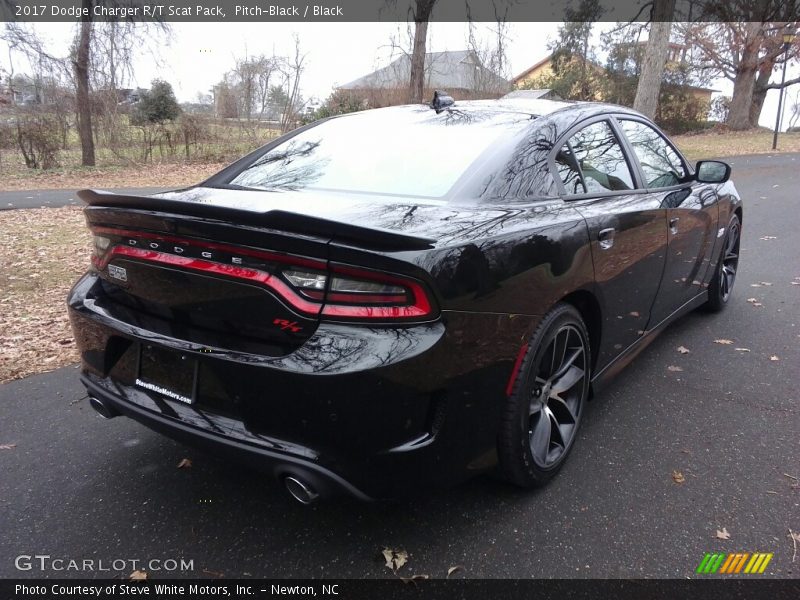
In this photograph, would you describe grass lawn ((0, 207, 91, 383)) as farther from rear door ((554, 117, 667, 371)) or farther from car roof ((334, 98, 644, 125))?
rear door ((554, 117, 667, 371))

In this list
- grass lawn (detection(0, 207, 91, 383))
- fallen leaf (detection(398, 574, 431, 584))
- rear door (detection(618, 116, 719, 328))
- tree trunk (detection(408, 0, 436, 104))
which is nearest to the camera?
fallen leaf (detection(398, 574, 431, 584))

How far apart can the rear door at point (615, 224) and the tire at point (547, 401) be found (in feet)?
0.93

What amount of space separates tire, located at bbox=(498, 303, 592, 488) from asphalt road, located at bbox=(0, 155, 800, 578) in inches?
6.0

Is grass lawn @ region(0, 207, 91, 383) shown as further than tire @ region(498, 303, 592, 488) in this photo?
Yes

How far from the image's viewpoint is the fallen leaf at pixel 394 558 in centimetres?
208

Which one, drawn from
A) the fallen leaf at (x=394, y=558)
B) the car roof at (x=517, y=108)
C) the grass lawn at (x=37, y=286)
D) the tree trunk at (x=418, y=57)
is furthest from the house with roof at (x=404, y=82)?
the fallen leaf at (x=394, y=558)

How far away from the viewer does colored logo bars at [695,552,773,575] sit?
6.81 feet

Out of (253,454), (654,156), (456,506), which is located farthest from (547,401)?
(654,156)

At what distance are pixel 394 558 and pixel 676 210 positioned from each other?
2611 millimetres

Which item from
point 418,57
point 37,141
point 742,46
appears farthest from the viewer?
point 742,46

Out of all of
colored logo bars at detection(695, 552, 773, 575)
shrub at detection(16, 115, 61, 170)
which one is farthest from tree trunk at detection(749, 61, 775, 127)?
colored logo bars at detection(695, 552, 773, 575)

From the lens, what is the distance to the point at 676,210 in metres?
3.48

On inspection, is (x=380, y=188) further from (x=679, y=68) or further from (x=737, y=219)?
(x=679, y=68)

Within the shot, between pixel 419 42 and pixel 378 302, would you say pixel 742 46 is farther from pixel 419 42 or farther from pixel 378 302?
pixel 378 302
